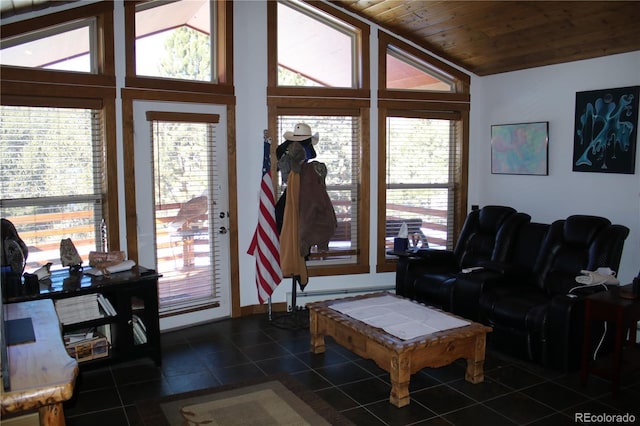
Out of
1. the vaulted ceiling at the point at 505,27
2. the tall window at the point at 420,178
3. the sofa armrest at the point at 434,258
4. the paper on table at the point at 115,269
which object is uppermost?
the vaulted ceiling at the point at 505,27

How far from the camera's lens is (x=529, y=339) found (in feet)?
12.9

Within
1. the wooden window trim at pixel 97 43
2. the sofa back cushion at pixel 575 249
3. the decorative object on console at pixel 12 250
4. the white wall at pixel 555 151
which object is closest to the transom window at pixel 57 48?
the wooden window trim at pixel 97 43

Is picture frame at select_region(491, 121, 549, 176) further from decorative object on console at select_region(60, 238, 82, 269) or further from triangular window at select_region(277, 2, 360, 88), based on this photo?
decorative object on console at select_region(60, 238, 82, 269)

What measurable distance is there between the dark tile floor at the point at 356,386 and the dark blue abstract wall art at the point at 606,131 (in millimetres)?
1735

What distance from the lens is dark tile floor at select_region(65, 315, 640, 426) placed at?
10.8 ft

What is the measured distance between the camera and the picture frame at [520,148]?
5.10 m

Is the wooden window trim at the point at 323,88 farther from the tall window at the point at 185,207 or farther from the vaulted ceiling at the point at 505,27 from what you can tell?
the tall window at the point at 185,207

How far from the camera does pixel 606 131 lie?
450cm

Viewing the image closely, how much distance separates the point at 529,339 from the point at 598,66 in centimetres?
239

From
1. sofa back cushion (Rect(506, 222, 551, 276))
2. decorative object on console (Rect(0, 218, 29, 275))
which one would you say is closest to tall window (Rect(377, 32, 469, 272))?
sofa back cushion (Rect(506, 222, 551, 276))

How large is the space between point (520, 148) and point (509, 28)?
49.5 inches

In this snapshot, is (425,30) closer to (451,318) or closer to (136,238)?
(451,318)

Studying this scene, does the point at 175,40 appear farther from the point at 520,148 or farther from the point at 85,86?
the point at 520,148

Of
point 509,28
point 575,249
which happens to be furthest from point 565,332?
point 509,28
